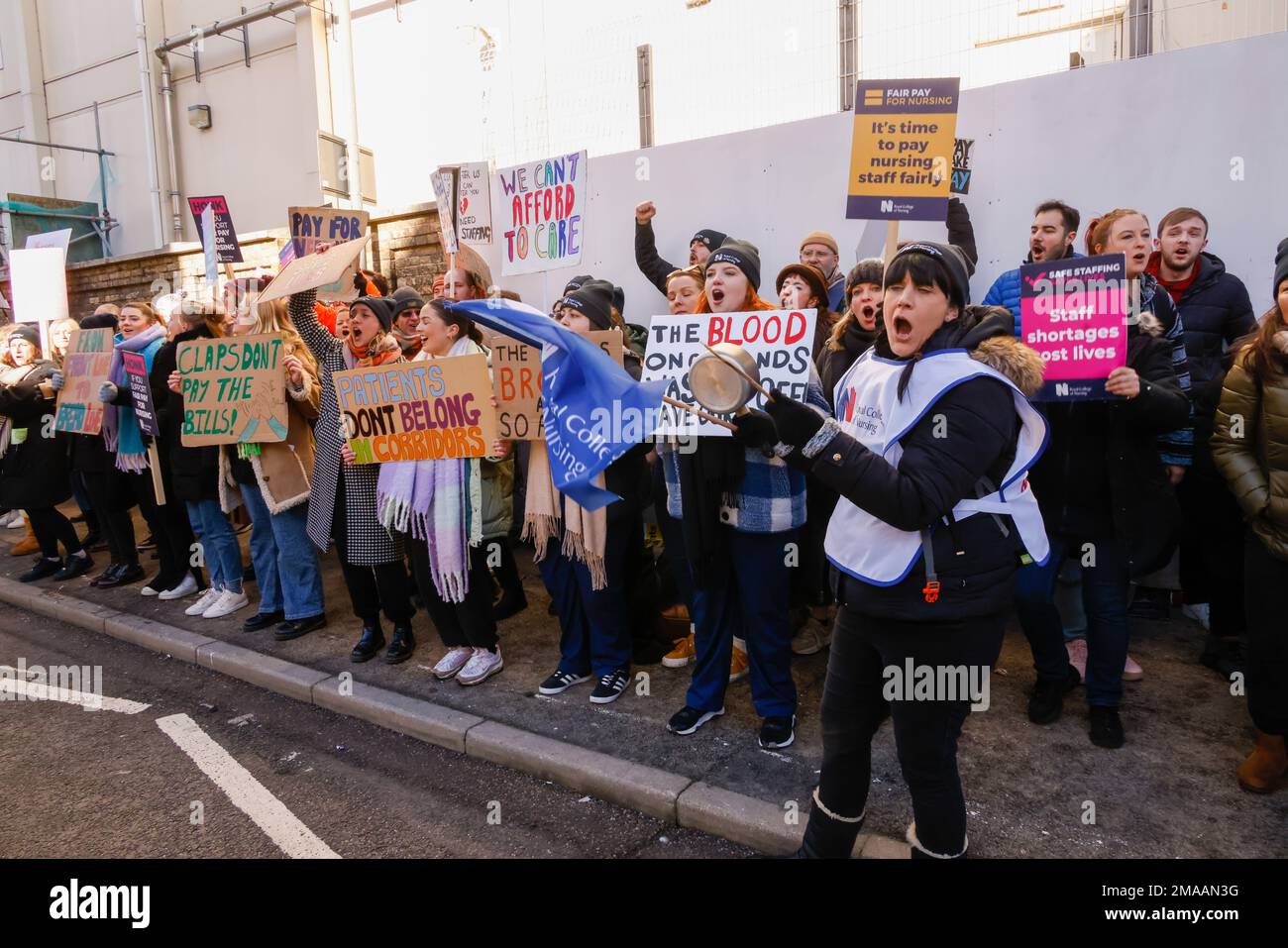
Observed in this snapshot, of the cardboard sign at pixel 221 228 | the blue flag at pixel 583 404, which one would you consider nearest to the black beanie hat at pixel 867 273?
the blue flag at pixel 583 404

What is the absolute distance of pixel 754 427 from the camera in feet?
7.68

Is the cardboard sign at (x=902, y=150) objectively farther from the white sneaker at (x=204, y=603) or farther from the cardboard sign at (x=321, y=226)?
the white sneaker at (x=204, y=603)

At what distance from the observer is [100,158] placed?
16406mm

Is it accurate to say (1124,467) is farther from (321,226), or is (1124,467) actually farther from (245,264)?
(245,264)

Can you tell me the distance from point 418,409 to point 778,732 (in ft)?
8.32

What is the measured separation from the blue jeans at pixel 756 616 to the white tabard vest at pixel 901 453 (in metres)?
1.25

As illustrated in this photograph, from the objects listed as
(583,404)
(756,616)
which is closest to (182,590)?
(583,404)

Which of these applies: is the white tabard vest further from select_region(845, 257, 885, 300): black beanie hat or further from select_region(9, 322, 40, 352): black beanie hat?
select_region(9, 322, 40, 352): black beanie hat

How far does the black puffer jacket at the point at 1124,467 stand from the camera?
142 inches

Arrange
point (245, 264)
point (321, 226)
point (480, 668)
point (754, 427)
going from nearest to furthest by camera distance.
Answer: point (754, 427), point (480, 668), point (321, 226), point (245, 264)

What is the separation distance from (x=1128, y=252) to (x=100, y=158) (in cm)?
1865
